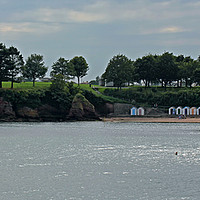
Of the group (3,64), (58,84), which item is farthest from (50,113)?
(3,64)

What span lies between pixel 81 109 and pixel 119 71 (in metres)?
43.3

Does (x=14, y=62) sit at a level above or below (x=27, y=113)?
above

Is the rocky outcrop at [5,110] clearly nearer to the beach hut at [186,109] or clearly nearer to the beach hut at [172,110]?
the beach hut at [172,110]

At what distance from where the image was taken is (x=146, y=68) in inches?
7441

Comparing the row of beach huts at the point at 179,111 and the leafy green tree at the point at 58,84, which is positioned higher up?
the leafy green tree at the point at 58,84

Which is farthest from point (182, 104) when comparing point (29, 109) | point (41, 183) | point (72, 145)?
point (41, 183)

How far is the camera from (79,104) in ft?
458

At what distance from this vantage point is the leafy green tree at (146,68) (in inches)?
7328

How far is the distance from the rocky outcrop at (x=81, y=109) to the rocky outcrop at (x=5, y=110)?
20168 millimetres

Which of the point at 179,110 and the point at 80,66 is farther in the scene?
the point at 80,66

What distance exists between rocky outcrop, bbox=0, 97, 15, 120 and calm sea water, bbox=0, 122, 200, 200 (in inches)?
2521

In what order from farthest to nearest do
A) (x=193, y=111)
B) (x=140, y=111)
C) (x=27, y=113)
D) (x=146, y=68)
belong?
1. (x=146, y=68)
2. (x=140, y=111)
3. (x=193, y=111)
4. (x=27, y=113)

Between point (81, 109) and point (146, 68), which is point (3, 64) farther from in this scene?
point (146, 68)

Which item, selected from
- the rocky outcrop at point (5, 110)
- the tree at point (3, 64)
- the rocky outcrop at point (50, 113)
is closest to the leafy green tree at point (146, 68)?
the rocky outcrop at point (50, 113)
